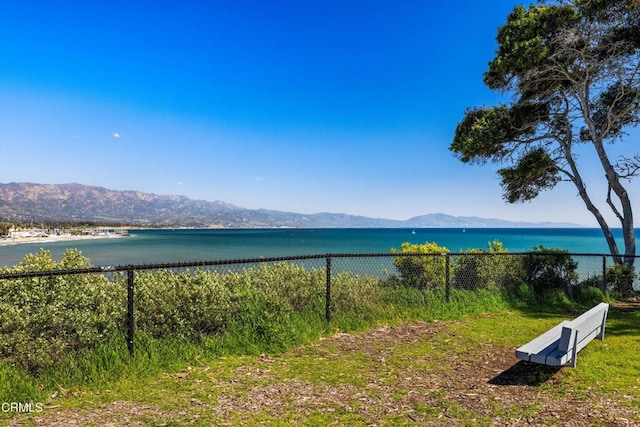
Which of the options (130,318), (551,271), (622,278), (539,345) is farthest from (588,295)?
(130,318)

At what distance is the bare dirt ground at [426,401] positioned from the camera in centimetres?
Answer: 368

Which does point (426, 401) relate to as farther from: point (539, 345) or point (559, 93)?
point (559, 93)

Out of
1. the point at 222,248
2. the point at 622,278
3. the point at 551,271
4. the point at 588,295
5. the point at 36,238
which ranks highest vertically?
the point at 551,271

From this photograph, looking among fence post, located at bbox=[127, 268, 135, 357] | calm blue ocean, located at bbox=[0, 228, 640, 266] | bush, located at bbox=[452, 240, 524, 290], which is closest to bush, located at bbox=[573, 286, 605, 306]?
bush, located at bbox=[452, 240, 524, 290]

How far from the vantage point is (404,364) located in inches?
212

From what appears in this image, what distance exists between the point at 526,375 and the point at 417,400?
1.76 metres

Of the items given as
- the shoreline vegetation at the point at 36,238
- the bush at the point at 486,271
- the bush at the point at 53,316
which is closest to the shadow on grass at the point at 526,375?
the bush at the point at 53,316

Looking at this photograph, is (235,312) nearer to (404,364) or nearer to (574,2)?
(404,364)

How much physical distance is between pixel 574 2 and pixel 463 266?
357 inches

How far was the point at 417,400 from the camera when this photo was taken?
13.7 feet

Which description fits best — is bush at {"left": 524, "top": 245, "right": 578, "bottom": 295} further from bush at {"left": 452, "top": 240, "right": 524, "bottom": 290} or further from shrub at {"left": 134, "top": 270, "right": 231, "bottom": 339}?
shrub at {"left": 134, "top": 270, "right": 231, "bottom": 339}

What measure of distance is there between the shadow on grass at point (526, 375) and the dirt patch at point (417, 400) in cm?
1

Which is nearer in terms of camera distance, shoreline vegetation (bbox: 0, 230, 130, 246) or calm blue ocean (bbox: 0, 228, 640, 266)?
calm blue ocean (bbox: 0, 228, 640, 266)

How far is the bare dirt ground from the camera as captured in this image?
145 inches
